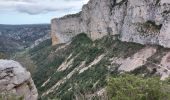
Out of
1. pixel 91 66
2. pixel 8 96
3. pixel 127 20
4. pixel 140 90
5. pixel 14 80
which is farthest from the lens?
pixel 91 66

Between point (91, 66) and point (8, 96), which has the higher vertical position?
point (8, 96)

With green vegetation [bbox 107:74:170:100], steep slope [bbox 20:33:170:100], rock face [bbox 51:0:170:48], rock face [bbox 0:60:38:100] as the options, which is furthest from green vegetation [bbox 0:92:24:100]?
rock face [bbox 51:0:170:48]

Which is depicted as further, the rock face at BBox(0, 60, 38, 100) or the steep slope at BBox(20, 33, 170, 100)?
the steep slope at BBox(20, 33, 170, 100)

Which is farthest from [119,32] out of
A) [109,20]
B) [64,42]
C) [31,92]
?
[31,92]

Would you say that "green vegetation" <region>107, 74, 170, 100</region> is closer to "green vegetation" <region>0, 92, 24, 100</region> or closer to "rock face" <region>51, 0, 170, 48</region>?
"green vegetation" <region>0, 92, 24, 100</region>

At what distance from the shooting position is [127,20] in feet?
382

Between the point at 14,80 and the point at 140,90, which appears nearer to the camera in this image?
the point at 140,90

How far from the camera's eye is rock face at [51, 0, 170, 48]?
100 metres

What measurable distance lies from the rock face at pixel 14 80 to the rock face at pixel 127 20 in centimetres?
5409

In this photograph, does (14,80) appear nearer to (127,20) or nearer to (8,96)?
(8,96)

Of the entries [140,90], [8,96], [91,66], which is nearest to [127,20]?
[91,66]

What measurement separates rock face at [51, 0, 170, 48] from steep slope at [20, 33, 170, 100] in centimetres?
199

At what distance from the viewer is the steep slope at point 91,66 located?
308 feet

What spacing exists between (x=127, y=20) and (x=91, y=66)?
1434cm
